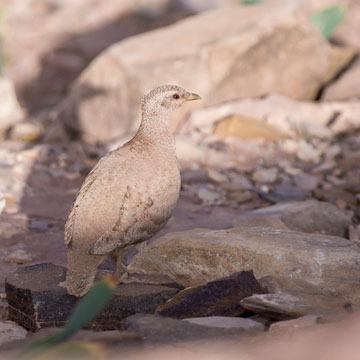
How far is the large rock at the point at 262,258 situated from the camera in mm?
4715

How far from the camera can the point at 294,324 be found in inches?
145

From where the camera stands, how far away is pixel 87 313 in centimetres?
296

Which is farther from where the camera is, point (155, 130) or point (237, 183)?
point (237, 183)

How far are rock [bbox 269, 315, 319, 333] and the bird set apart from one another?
1220 millimetres

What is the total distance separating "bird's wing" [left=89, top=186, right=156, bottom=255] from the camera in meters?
4.39

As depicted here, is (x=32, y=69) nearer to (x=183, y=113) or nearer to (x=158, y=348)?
(x=183, y=113)

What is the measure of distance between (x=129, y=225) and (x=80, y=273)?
0.43 metres

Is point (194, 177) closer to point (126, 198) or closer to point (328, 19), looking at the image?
point (126, 198)

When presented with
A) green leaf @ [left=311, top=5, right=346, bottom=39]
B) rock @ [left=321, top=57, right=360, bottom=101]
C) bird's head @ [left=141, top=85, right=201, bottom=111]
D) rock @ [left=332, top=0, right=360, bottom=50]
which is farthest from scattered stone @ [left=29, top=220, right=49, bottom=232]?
rock @ [left=332, top=0, right=360, bottom=50]

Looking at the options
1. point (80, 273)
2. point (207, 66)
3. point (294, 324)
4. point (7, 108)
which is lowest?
point (294, 324)

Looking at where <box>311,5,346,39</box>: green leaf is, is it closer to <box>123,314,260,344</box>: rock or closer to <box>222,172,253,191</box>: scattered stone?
<box>222,172,253,191</box>: scattered stone

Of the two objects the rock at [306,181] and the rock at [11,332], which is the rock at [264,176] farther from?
the rock at [11,332]

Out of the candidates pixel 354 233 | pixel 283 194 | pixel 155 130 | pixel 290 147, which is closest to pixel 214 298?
pixel 155 130

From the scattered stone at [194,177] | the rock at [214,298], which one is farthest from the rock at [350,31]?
the rock at [214,298]
